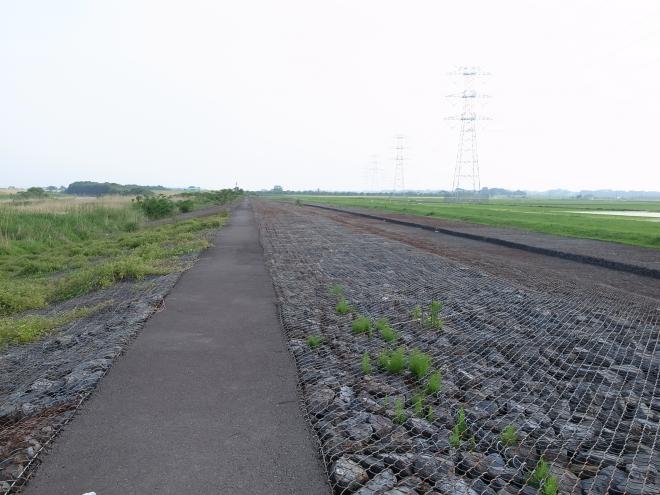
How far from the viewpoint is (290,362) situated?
582cm

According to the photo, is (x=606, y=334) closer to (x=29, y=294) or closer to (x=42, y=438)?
(x=42, y=438)

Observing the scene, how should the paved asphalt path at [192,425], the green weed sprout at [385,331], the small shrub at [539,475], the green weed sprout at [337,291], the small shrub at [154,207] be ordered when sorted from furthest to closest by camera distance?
the small shrub at [154,207] < the green weed sprout at [337,291] < the green weed sprout at [385,331] < the small shrub at [539,475] < the paved asphalt path at [192,425]

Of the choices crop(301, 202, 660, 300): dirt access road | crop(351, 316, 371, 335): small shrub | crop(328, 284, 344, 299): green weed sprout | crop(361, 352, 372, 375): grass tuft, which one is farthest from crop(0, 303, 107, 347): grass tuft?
crop(301, 202, 660, 300): dirt access road

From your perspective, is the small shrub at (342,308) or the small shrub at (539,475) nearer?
the small shrub at (539,475)

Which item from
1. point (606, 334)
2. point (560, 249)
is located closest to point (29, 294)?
point (606, 334)

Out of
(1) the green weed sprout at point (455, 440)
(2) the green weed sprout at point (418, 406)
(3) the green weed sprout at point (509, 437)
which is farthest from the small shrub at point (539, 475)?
(2) the green weed sprout at point (418, 406)

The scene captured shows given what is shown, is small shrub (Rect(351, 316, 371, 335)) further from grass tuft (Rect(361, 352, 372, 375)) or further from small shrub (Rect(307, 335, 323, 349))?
grass tuft (Rect(361, 352, 372, 375))

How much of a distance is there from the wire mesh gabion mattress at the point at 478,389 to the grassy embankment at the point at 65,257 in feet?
13.9

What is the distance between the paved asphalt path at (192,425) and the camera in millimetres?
3389

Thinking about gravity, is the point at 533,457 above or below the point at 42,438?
below

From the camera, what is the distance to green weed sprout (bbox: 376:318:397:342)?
23.0 feet

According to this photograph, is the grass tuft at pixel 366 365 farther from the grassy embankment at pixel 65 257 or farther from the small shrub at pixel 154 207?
the small shrub at pixel 154 207

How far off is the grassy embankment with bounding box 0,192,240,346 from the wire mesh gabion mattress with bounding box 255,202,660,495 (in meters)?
4.22

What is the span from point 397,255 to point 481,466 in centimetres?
1291
